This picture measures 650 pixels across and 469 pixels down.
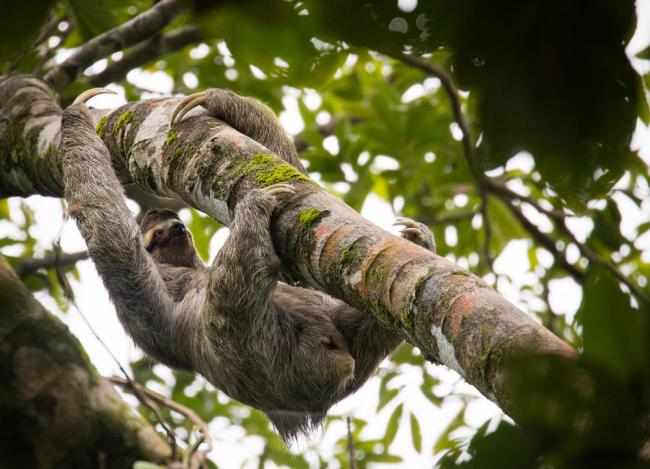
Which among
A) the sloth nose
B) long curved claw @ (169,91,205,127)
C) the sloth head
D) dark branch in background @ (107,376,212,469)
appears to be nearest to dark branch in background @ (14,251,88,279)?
the sloth head

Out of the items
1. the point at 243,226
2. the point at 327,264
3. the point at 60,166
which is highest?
the point at 327,264

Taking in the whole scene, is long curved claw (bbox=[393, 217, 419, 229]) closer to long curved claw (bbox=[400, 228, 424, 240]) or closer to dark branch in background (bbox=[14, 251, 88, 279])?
long curved claw (bbox=[400, 228, 424, 240])

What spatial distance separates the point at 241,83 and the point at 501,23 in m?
4.76

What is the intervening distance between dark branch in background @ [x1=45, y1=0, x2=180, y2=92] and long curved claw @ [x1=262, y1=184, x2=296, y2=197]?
2.28 meters

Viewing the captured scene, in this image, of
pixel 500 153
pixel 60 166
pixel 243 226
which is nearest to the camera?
pixel 500 153

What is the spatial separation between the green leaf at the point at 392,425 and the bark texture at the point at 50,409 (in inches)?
181

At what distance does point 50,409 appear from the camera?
2.71m

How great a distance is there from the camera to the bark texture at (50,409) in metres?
2.67

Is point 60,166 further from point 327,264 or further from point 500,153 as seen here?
point 500,153

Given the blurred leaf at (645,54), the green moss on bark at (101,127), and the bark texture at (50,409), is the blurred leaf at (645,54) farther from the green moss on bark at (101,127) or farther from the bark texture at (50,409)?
the green moss on bark at (101,127)

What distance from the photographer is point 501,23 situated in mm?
691

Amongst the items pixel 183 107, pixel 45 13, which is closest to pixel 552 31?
pixel 45 13

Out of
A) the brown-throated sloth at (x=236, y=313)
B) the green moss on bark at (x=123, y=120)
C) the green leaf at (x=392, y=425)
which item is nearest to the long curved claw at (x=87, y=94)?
the brown-throated sloth at (x=236, y=313)

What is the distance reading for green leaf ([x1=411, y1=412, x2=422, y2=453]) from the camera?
22.4 ft
